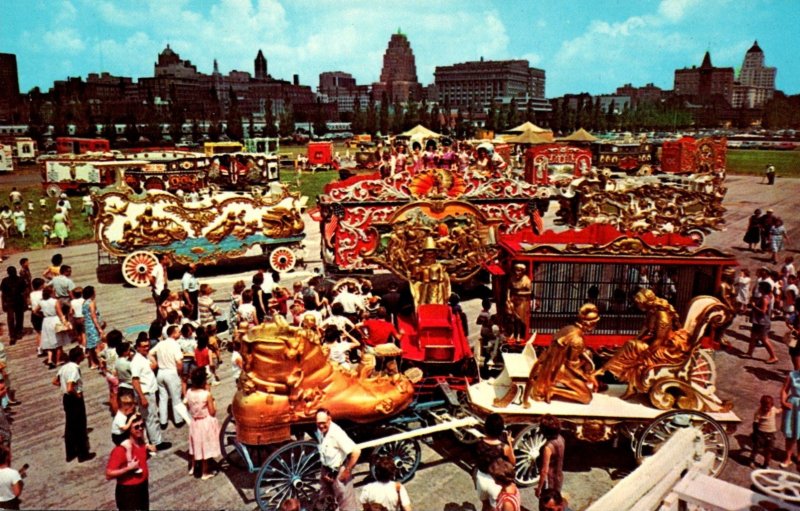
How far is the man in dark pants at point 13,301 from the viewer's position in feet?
40.5

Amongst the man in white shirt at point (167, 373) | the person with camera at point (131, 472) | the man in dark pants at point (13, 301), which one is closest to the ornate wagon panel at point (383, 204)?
the man in dark pants at point (13, 301)

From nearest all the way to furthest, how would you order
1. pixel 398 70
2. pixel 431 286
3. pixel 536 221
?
pixel 431 286 → pixel 536 221 → pixel 398 70

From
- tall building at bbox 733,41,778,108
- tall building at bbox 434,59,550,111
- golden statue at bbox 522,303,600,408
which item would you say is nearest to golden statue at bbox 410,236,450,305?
golden statue at bbox 522,303,600,408

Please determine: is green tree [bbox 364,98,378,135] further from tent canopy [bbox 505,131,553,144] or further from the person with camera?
the person with camera

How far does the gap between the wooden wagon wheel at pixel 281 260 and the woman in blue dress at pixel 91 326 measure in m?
7.45

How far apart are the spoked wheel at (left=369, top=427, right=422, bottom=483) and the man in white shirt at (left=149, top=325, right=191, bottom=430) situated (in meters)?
3.24

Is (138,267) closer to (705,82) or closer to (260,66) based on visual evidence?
(705,82)

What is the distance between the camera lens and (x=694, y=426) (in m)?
7.45

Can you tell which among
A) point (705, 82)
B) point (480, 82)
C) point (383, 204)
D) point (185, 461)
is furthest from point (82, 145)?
point (705, 82)

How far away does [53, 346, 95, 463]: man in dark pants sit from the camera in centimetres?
782

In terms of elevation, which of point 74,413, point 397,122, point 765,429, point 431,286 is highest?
point 397,122

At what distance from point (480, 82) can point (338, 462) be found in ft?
561

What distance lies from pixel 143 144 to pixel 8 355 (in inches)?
2542

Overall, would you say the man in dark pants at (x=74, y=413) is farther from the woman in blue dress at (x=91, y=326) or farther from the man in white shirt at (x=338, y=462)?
the man in white shirt at (x=338, y=462)
